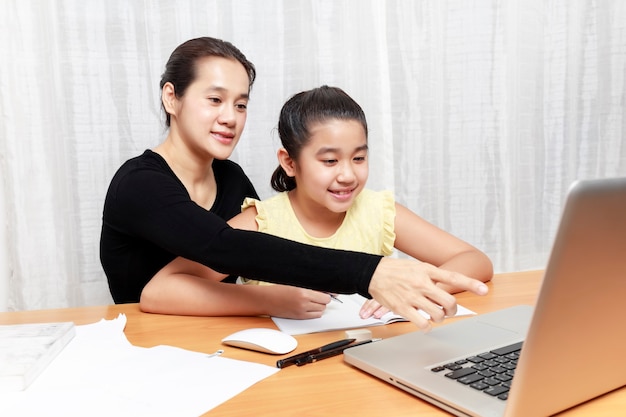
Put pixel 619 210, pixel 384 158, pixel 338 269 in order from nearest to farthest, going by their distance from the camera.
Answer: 1. pixel 619 210
2. pixel 338 269
3. pixel 384 158

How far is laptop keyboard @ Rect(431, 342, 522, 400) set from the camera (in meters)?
0.68

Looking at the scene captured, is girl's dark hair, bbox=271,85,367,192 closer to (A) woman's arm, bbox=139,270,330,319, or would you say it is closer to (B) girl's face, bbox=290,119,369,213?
(B) girl's face, bbox=290,119,369,213

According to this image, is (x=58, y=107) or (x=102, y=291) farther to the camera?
(x=102, y=291)

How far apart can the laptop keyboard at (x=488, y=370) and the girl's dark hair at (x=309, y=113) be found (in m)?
0.76

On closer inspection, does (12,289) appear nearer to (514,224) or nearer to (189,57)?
(189,57)

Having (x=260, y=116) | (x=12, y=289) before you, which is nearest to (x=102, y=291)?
(x=12, y=289)

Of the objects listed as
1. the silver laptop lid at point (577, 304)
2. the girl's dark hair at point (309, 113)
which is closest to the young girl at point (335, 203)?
the girl's dark hair at point (309, 113)

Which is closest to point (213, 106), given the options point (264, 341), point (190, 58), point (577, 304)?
point (190, 58)

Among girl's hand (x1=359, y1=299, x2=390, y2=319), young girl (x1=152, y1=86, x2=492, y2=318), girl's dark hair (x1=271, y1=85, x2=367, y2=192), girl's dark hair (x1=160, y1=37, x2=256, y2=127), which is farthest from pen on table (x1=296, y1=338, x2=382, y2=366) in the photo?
girl's dark hair (x1=160, y1=37, x2=256, y2=127)

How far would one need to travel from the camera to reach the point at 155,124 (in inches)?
71.6

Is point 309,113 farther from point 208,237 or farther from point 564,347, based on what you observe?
point 564,347

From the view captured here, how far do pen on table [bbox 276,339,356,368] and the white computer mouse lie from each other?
1.3 inches

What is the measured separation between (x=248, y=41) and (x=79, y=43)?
0.49 meters

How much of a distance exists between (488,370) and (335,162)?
744 mm
